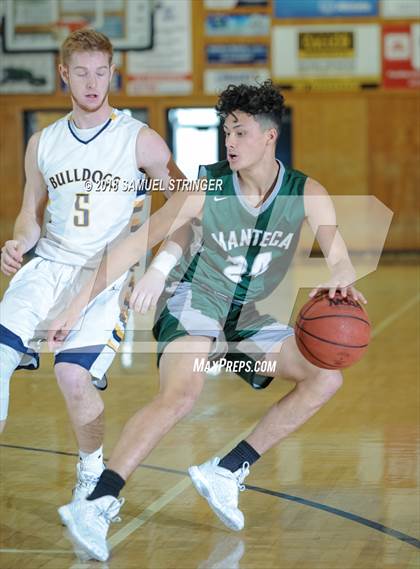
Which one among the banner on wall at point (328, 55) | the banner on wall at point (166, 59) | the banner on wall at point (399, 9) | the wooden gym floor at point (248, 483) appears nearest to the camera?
the wooden gym floor at point (248, 483)

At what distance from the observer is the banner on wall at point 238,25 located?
15.5 metres

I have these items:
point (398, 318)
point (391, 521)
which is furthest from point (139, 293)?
point (398, 318)

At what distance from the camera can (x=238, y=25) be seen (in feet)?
51.2

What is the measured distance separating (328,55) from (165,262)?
466 inches

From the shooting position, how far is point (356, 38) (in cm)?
1542

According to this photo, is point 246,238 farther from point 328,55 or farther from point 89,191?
point 328,55

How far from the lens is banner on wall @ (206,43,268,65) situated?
615 inches

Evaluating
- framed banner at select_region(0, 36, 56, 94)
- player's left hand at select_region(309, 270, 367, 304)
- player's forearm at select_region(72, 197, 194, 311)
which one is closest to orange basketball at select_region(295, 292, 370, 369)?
player's left hand at select_region(309, 270, 367, 304)

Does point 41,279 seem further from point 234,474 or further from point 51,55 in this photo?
point 51,55

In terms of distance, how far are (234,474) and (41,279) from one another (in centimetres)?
105

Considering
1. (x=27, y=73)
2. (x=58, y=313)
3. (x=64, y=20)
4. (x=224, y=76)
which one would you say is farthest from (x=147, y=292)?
(x=27, y=73)

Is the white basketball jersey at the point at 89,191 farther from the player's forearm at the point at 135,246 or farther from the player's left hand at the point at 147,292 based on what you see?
the player's left hand at the point at 147,292

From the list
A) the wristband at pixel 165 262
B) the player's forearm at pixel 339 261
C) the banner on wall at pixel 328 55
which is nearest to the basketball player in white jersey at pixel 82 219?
the wristband at pixel 165 262

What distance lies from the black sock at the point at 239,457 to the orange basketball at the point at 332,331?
0.44m
